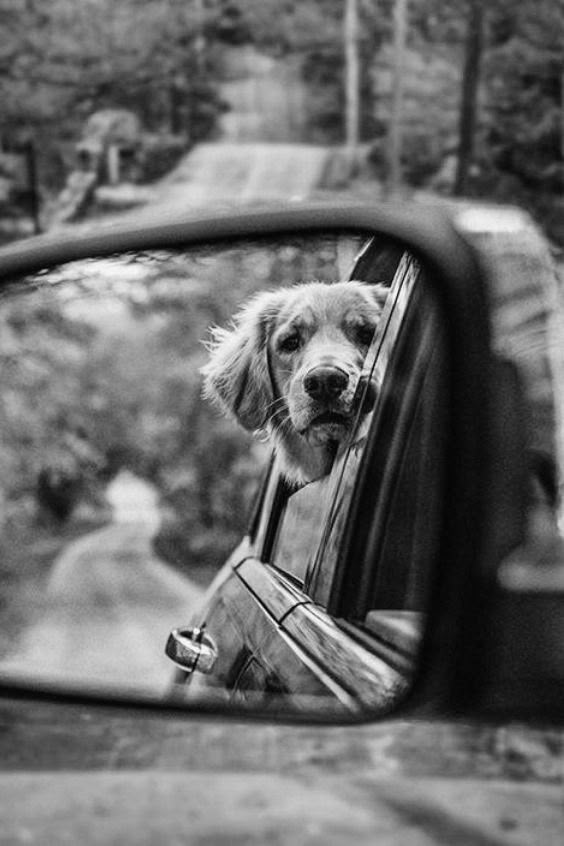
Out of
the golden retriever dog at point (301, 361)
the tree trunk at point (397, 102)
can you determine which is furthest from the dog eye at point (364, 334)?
the tree trunk at point (397, 102)

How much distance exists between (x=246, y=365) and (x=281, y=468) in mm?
174

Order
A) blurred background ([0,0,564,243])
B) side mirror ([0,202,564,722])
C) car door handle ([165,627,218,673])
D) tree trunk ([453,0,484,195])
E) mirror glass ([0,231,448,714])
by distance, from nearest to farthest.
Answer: side mirror ([0,202,564,722]) → mirror glass ([0,231,448,714]) → car door handle ([165,627,218,673]) → blurred background ([0,0,564,243]) → tree trunk ([453,0,484,195])

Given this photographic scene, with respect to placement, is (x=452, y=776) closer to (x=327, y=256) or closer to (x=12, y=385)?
(x=327, y=256)

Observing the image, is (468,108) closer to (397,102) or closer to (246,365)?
(397,102)

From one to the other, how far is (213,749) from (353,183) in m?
12.5

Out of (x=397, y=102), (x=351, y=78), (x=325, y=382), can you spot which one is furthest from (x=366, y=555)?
(x=351, y=78)

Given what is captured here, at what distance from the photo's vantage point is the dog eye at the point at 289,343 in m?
1.26

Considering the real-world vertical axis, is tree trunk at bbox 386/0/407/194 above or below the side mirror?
below

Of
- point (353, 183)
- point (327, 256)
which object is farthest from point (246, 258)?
point (353, 183)

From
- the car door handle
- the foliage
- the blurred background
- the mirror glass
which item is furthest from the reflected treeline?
the foliage

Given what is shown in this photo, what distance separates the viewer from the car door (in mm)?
1183

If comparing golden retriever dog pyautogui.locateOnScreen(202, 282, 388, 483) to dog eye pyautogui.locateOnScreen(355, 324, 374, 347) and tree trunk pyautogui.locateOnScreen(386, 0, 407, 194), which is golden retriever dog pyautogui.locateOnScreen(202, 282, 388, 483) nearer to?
dog eye pyautogui.locateOnScreen(355, 324, 374, 347)

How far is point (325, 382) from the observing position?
125 centimetres

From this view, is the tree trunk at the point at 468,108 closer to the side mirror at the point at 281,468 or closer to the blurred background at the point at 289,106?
the blurred background at the point at 289,106
